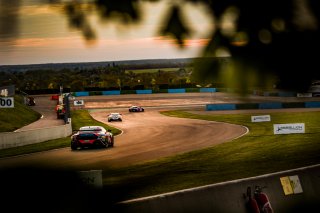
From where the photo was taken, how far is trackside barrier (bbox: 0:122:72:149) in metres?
27.1

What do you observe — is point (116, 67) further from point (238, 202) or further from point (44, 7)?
point (238, 202)

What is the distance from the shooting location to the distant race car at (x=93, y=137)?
1033 inches

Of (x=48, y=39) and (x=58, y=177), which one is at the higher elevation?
(x=48, y=39)

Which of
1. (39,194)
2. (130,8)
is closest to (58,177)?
(39,194)

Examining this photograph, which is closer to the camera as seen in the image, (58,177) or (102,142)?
(58,177)

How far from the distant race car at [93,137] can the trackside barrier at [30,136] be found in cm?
253

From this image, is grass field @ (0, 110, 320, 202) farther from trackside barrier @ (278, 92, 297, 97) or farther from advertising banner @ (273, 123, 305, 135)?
trackside barrier @ (278, 92, 297, 97)

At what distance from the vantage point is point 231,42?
122 cm

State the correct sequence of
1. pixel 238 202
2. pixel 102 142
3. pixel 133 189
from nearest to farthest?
pixel 133 189 < pixel 238 202 < pixel 102 142

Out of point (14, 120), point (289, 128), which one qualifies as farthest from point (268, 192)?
point (14, 120)

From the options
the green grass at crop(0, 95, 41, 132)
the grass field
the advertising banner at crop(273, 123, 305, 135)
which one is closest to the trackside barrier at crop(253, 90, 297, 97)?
the grass field

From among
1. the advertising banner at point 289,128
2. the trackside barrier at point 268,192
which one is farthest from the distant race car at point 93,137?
the trackside barrier at point 268,192

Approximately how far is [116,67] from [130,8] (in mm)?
347

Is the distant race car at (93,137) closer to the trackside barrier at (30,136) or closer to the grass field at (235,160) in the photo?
the trackside barrier at (30,136)
